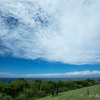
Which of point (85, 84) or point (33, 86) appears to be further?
point (85, 84)

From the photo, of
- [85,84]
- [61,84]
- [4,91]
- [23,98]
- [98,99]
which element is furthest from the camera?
[85,84]

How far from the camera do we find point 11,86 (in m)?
12.6

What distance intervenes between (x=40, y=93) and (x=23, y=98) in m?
Answer: 2.92

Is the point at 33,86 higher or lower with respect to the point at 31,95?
higher

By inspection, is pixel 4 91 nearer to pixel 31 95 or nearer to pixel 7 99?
pixel 7 99

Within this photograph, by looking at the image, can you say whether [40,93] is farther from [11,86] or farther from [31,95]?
[11,86]

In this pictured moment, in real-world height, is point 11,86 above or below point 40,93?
above

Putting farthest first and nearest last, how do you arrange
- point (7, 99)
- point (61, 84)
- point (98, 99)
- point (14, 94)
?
1. point (61, 84)
2. point (14, 94)
3. point (7, 99)
4. point (98, 99)

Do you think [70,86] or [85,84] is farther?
[85,84]

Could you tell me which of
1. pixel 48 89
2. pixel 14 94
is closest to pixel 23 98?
pixel 14 94

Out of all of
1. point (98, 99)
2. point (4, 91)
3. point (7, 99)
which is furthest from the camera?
point (4, 91)

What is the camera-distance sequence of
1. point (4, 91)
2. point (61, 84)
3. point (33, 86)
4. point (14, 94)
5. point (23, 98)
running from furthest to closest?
point (61, 84) < point (33, 86) < point (14, 94) < point (4, 91) < point (23, 98)

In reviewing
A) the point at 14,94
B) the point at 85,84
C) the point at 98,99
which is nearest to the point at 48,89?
the point at 14,94

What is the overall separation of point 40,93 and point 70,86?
29.1 ft
